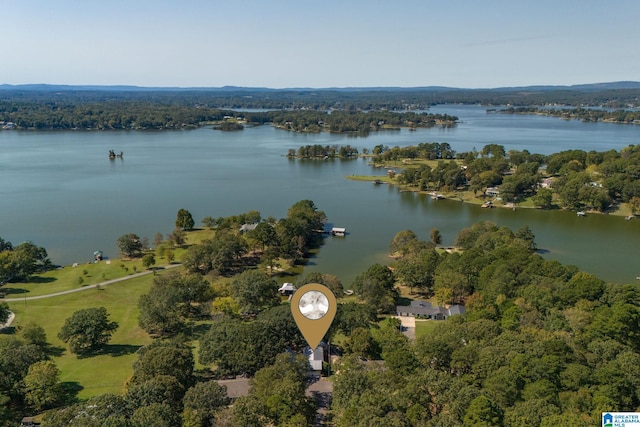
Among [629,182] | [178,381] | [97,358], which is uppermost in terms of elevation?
[629,182]

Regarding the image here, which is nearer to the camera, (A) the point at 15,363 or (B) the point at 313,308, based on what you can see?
(B) the point at 313,308

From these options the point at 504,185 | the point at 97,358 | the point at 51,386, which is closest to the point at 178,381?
the point at 51,386

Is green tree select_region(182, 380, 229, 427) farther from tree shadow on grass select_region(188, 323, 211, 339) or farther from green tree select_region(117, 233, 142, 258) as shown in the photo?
green tree select_region(117, 233, 142, 258)

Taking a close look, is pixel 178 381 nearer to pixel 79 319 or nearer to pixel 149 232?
pixel 79 319

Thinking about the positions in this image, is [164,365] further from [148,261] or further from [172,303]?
[148,261]

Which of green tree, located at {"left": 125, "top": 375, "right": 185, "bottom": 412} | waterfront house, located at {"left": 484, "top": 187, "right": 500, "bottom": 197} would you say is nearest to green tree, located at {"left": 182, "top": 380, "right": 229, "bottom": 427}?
green tree, located at {"left": 125, "top": 375, "right": 185, "bottom": 412}

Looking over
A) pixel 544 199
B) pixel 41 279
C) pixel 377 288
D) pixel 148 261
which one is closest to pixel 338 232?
pixel 377 288

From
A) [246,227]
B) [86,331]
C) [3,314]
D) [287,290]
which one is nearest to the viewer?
[86,331]

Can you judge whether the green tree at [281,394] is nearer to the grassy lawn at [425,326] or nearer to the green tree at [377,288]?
the grassy lawn at [425,326]
